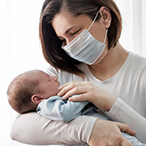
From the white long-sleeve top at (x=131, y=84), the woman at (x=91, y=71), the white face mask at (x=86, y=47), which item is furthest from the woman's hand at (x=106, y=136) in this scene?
the white face mask at (x=86, y=47)

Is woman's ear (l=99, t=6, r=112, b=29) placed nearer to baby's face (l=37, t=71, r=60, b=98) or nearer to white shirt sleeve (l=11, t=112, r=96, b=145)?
baby's face (l=37, t=71, r=60, b=98)

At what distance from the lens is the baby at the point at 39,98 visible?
1165 mm

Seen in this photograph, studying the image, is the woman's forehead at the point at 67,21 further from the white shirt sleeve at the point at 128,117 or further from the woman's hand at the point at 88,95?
the white shirt sleeve at the point at 128,117

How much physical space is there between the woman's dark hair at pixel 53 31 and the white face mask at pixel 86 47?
110 mm

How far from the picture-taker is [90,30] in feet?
4.55

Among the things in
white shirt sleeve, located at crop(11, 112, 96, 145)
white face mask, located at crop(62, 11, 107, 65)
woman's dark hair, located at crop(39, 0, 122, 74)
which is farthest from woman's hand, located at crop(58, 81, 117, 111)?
woman's dark hair, located at crop(39, 0, 122, 74)

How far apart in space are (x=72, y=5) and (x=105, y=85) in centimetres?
55

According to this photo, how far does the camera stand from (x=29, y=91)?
1278mm

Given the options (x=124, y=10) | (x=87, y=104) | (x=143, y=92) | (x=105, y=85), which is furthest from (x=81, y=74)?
(x=124, y=10)

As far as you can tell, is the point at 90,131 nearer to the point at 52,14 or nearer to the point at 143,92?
the point at 143,92

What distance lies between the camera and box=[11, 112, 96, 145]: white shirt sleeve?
110 centimetres

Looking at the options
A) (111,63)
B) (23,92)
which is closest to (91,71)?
(111,63)

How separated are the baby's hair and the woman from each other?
0.06 meters

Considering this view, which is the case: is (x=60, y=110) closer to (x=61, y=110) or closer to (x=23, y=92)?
(x=61, y=110)
